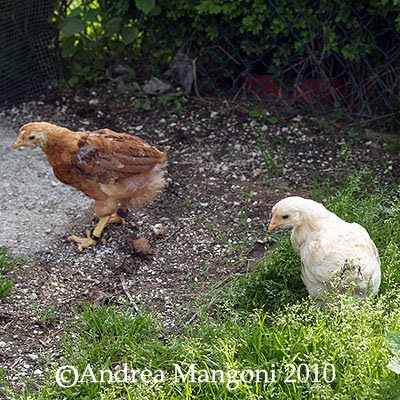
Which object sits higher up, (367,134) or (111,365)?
(367,134)

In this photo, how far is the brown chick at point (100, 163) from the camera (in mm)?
4848

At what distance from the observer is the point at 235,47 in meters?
6.68

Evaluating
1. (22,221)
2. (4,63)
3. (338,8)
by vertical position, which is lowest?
(22,221)

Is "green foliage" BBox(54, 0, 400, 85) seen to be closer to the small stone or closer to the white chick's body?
the small stone

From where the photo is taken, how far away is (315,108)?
→ 6.52 m

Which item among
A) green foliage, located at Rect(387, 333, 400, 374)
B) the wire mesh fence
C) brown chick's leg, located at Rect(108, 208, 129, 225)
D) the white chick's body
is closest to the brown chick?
brown chick's leg, located at Rect(108, 208, 129, 225)

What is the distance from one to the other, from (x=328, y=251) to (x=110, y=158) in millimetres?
1678

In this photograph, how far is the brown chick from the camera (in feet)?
15.9

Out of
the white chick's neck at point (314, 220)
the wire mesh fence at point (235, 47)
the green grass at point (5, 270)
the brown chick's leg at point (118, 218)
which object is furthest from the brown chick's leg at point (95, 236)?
the wire mesh fence at point (235, 47)

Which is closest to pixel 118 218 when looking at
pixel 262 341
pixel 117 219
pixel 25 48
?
pixel 117 219

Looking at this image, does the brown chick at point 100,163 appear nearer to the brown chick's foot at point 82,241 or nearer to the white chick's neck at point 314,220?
the brown chick's foot at point 82,241

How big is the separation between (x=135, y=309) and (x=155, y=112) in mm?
2653

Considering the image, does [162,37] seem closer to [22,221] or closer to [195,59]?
[195,59]

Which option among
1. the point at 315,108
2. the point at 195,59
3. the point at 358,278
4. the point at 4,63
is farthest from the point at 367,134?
the point at 4,63
